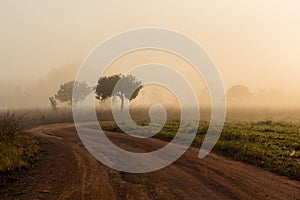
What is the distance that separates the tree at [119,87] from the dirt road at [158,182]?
5700 cm

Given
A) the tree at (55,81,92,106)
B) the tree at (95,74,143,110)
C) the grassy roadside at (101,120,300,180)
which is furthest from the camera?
the tree at (55,81,92,106)

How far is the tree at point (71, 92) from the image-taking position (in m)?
87.6

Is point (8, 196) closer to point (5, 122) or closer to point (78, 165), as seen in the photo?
point (78, 165)

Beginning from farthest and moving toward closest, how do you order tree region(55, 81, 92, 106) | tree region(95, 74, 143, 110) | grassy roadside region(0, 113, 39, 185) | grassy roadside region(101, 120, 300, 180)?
tree region(55, 81, 92, 106) < tree region(95, 74, 143, 110) < grassy roadside region(101, 120, 300, 180) < grassy roadside region(0, 113, 39, 185)

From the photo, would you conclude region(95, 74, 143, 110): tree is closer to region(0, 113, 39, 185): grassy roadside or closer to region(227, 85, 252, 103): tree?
region(0, 113, 39, 185): grassy roadside

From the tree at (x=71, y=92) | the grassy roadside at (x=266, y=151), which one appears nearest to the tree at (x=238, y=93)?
the tree at (x=71, y=92)

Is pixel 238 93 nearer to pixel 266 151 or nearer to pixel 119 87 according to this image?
pixel 119 87

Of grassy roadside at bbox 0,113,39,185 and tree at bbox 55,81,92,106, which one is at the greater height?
tree at bbox 55,81,92,106

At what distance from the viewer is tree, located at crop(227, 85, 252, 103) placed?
138m

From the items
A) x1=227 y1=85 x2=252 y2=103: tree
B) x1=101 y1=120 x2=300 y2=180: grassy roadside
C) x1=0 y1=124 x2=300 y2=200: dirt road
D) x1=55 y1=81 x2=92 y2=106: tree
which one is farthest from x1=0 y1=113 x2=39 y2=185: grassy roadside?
x1=227 y1=85 x2=252 y2=103: tree

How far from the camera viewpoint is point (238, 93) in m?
139

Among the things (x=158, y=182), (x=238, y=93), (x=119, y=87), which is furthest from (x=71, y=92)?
(x=158, y=182)

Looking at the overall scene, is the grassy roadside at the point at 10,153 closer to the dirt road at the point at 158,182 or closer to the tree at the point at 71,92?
the dirt road at the point at 158,182

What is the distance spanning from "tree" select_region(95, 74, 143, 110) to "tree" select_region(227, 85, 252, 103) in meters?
73.3
